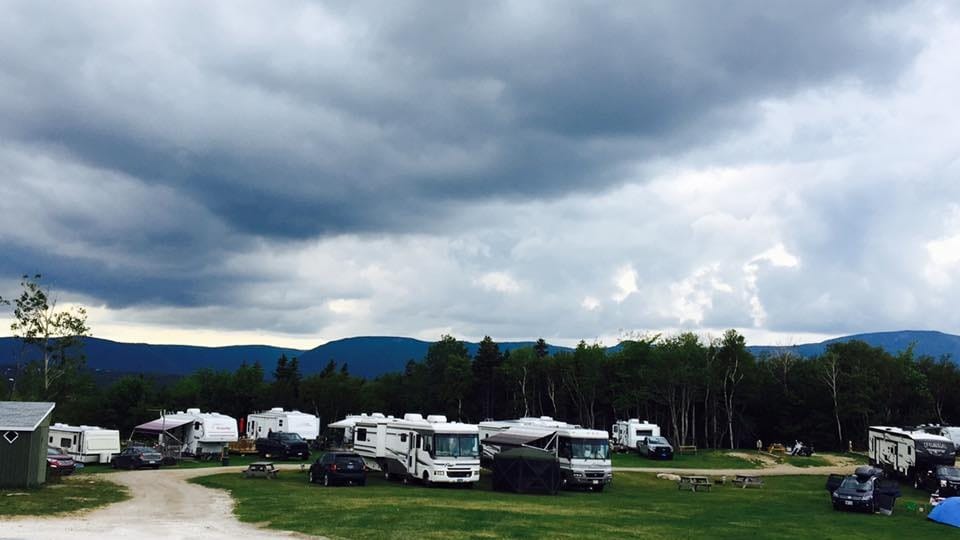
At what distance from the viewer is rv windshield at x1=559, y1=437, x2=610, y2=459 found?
35344 mm

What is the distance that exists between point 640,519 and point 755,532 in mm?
3405

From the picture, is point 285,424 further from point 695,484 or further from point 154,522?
point 154,522

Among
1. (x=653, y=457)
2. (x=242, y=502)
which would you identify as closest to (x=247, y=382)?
(x=653, y=457)

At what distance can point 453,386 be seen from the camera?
94.8 m

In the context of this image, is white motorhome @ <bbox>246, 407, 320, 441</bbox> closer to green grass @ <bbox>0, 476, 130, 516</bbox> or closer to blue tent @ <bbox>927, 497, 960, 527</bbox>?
green grass @ <bbox>0, 476, 130, 516</bbox>

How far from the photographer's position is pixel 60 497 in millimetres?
26859

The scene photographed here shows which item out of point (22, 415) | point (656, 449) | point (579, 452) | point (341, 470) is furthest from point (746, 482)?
point (22, 415)

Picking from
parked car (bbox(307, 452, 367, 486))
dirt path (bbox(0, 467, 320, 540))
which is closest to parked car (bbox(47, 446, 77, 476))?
dirt path (bbox(0, 467, 320, 540))

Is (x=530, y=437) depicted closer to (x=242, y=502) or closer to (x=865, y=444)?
(x=242, y=502)

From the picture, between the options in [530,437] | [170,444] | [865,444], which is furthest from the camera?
[865,444]

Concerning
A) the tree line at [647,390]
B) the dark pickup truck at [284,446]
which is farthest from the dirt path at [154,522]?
the tree line at [647,390]

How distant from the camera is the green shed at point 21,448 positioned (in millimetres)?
29531

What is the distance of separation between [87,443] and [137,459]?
175 inches

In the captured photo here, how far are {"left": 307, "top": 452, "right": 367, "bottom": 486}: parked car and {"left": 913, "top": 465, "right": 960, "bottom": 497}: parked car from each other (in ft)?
85.1
